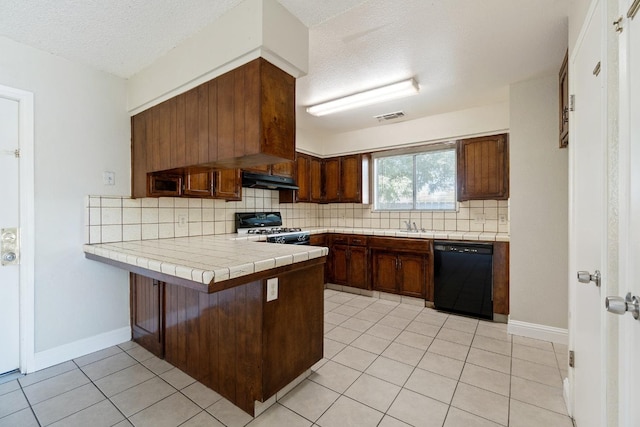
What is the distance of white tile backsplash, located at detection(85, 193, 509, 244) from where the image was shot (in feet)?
7.93

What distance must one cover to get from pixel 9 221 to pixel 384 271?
12.0 ft

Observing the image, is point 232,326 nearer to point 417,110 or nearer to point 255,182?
point 255,182

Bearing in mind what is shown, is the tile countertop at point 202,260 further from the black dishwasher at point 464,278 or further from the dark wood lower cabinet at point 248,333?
the black dishwasher at point 464,278

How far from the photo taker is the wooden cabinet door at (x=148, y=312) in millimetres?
2213

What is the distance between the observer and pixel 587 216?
1.30m

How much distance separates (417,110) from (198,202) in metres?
2.87

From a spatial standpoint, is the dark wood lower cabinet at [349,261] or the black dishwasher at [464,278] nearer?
the black dishwasher at [464,278]

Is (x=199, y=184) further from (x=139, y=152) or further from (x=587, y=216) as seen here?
(x=587, y=216)

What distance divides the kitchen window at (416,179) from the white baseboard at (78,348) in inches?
141

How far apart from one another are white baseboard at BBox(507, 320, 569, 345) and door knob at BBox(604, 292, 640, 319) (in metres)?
2.30

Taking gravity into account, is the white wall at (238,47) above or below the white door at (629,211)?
above

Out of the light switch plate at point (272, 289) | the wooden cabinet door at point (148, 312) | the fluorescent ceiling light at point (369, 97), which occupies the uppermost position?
the fluorescent ceiling light at point (369, 97)

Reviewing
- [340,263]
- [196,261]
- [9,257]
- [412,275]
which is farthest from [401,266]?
[9,257]

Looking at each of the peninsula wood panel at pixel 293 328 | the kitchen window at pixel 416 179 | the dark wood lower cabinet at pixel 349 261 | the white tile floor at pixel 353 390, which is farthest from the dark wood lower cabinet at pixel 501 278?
the peninsula wood panel at pixel 293 328
